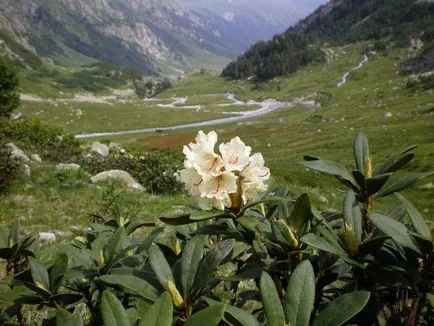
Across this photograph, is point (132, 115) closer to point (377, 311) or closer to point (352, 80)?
point (352, 80)

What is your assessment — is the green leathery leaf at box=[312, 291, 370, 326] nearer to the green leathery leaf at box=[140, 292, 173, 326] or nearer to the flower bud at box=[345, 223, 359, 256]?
the flower bud at box=[345, 223, 359, 256]

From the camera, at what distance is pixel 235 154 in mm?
2402

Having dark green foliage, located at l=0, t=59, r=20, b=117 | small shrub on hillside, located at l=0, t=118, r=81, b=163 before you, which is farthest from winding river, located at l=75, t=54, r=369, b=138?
small shrub on hillside, located at l=0, t=118, r=81, b=163

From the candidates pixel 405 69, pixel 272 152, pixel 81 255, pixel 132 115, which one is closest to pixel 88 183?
pixel 81 255

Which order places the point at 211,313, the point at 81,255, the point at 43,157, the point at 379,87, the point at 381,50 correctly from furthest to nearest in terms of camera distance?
1. the point at 381,50
2. the point at 379,87
3. the point at 43,157
4. the point at 81,255
5. the point at 211,313

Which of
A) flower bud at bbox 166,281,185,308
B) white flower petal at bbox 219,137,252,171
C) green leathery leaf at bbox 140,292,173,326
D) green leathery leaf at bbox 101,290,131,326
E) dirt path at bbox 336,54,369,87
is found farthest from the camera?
dirt path at bbox 336,54,369,87

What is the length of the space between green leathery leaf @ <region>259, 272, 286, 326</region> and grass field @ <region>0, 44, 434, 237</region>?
7.05 metres

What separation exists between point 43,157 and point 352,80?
465 feet

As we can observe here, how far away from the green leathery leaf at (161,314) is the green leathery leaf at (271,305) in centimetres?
42

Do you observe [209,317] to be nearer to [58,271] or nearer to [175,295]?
[175,295]

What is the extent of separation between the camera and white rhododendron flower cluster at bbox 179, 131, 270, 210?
2.34 m

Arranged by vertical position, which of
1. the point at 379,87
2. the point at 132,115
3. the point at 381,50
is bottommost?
the point at 132,115

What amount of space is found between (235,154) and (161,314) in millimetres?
1052

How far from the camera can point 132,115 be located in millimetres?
140625
